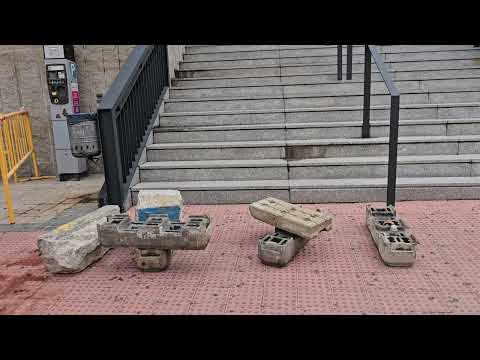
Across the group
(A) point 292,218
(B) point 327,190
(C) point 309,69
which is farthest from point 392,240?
(C) point 309,69

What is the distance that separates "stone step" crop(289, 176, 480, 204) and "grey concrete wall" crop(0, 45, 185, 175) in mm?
3195

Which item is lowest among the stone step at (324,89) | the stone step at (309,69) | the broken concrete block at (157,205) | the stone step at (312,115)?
the broken concrete block at (157,205)

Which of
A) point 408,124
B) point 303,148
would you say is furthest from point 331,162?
point 408,124

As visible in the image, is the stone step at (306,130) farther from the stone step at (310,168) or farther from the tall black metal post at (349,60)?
the tall black metal post at (349,60)

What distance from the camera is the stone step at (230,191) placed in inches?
154

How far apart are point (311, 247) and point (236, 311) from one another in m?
1.03

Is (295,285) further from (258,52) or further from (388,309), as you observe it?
(258,52)

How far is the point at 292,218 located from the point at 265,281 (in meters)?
0.54

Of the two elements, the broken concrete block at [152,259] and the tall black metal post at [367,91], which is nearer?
the broken concrete block at [152,259]

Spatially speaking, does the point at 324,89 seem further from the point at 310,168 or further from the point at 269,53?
the point at 310,168

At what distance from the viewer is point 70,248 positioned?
2623 mm

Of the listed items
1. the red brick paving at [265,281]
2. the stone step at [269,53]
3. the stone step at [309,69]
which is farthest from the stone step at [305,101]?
the red brick paving at [265,281]

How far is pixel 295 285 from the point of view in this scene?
2.41 meters

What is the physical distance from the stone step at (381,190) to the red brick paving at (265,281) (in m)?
0.54
